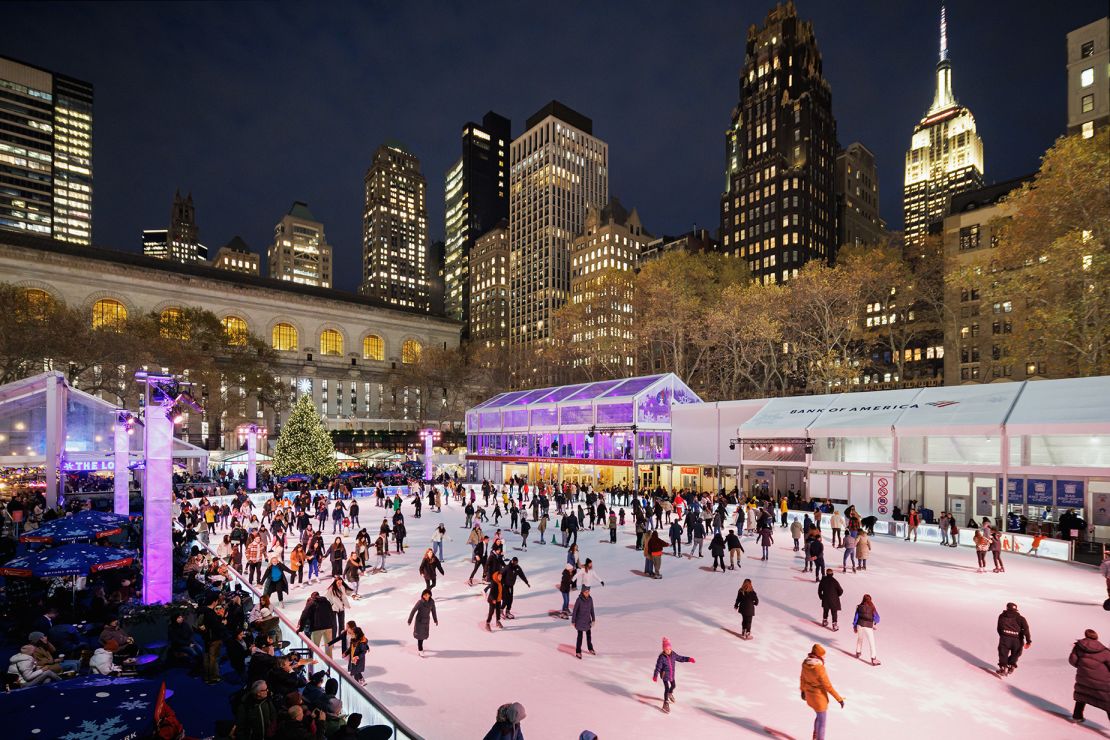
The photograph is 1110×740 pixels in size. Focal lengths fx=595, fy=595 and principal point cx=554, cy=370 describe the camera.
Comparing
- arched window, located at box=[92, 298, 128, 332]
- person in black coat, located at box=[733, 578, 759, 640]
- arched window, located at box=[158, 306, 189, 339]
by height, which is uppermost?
arched window, located at box=[92, 298, 128, 332]

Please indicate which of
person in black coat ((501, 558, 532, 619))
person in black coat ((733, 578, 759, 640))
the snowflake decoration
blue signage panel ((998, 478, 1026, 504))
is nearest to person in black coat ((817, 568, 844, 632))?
person in black coat ((733, 578, 759, 640))

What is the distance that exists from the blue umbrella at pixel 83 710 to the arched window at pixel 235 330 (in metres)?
71.5

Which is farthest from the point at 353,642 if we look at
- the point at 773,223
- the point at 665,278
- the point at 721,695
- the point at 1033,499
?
the point at 773,223

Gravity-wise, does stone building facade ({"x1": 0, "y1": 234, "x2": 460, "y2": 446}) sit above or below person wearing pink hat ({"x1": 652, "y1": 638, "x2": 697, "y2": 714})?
above

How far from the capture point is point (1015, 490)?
24000 millimetres

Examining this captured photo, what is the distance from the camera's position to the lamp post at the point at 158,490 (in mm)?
12375

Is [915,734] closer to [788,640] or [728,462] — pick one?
[788,640]

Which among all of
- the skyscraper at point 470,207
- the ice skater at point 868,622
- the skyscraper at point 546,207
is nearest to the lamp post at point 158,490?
the ice skater at point 868,622

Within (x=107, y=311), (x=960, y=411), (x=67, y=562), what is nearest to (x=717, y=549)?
(x=960, y=411)

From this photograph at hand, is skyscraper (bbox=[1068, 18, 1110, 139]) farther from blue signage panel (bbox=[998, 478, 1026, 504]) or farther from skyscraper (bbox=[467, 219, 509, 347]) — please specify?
skyscraper (bbox=[467, 219, 509, 347])

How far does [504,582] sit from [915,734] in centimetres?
722

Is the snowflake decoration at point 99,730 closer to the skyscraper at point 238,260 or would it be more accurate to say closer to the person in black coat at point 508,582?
the person in black coat at point 508,582

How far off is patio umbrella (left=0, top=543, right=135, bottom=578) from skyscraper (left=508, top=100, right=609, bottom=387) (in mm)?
115102

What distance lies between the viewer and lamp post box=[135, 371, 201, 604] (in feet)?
40.6
